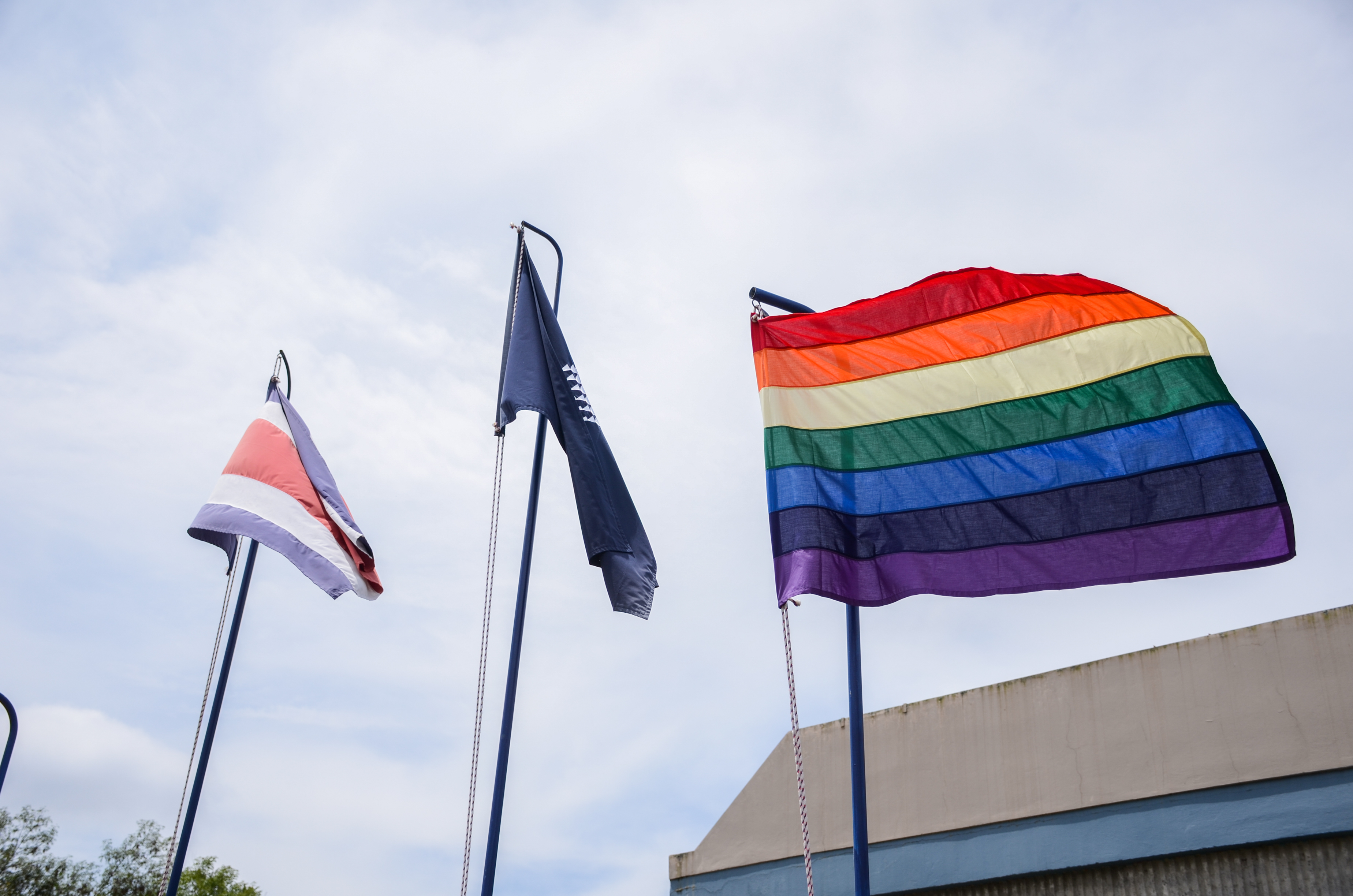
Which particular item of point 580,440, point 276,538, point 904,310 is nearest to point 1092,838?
point 904,310

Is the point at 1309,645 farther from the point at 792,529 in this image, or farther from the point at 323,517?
the point at 323,517

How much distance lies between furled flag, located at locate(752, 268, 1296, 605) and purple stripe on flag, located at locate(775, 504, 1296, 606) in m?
0.01

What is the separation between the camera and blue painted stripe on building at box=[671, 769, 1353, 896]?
831cm

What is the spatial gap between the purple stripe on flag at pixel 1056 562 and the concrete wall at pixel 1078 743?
2193 millimetres

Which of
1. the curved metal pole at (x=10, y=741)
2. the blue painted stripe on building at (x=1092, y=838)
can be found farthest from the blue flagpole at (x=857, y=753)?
the curved metal pole at (x=10, y=741)

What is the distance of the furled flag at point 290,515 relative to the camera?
1093 centimetres

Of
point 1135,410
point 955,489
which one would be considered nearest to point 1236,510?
point 1135,410

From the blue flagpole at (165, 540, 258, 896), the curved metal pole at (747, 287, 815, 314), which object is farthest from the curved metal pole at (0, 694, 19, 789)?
the curved metal pole at (747, 287, 815, 314)

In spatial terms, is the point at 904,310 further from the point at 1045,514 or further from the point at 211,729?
the point at 211,729

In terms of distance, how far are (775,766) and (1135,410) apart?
6.13 meters

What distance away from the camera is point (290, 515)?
11.3 meters

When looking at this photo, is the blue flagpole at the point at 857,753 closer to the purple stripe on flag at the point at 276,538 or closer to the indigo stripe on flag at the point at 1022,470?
the indigo stripe on flag at the point at 1022,470

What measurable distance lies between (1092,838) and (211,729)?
914cm

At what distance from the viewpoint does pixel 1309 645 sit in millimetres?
8750
